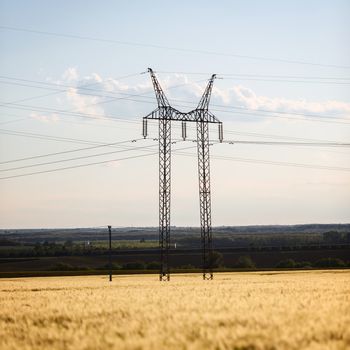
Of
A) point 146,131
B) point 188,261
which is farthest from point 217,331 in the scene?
point 188,261

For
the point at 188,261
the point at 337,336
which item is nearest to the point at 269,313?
the point at 337,336

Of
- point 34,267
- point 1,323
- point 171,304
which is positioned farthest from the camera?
point 34,267

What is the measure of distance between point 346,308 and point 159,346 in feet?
31.3

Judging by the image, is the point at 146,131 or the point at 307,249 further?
the point at 307,249

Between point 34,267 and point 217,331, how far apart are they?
376 feet

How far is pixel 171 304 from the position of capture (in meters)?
27.8

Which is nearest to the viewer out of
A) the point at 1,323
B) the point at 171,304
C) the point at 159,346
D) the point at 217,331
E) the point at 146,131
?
the point at 159,346

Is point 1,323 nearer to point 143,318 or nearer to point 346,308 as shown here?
point 143,318

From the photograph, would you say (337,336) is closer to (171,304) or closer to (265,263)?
(171,304)

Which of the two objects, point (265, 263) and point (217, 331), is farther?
point (265, 263)

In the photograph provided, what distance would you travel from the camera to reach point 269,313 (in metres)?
22.6

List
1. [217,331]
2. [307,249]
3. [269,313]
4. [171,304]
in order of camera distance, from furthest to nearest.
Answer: [307,249] → [171,304] → [269,313] → [217,331]

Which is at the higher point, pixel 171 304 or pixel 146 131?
pixel 146 131

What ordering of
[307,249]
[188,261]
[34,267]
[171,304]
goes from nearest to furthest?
[171,304]
[34,267]
[188,261]
[307,249]
